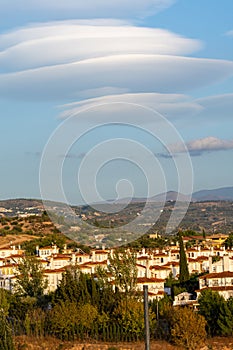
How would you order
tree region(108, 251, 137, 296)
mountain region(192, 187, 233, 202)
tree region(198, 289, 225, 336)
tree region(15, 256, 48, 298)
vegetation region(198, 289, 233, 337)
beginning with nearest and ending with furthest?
1. vegetation region(198, 289, 233, 337)
2. tree region(198, 289, 225, 336)
3. tree region(108, 251, 137, 296)
4. tree region(15, 256, 48, 298)
5. mountain region(192, 187, 233, 202)

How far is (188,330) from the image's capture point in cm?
2498

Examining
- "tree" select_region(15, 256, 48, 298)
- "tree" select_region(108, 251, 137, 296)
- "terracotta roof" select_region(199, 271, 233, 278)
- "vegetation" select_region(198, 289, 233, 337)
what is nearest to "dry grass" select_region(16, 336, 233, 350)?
"vegetation" select_region(198, 289, 233, 337)

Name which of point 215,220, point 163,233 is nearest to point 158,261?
point 163,233

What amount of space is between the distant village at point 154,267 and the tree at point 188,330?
3423mm

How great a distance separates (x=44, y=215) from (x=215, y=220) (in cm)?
2005

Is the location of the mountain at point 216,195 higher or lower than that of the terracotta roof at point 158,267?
higher

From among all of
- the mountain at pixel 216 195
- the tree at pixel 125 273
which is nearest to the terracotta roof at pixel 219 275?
the tree at pixel 125 273

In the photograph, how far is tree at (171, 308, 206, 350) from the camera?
→ 24922 mm

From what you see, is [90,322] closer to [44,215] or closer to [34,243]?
[34,243]

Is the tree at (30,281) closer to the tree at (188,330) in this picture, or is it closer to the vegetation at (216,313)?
the vegetation at (216,313)

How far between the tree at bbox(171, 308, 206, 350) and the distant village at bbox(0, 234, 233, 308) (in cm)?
342

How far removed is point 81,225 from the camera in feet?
193

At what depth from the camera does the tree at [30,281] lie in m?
33.0

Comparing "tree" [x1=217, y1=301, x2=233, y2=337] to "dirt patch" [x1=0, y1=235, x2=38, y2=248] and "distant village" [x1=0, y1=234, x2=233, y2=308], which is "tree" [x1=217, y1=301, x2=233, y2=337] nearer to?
"distant village" [x1=0, y1=234, x2=233, y2=308]
